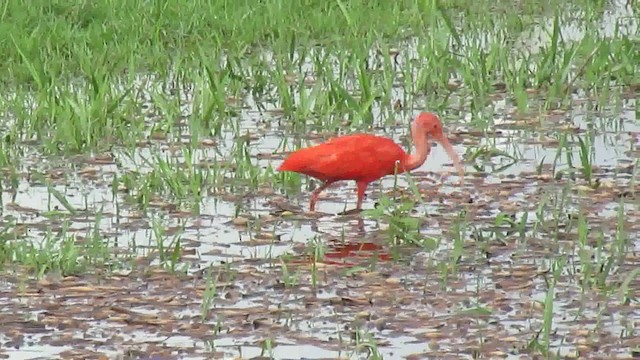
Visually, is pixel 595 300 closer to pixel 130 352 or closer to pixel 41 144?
pixel 130 352

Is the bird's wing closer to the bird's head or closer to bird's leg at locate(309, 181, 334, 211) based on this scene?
bird's leg at locate(309, 181, 334, 211)

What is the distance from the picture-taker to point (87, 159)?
A: 9555mm

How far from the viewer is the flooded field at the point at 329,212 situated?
6730mm

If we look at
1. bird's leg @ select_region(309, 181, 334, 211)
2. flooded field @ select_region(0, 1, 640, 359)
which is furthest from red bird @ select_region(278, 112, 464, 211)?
flooded field @ select_region(0, 1, 640, 359)

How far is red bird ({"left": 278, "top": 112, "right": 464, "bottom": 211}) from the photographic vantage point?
332 inches

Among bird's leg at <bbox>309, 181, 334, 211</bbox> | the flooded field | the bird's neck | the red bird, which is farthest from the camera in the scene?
the bird's neck

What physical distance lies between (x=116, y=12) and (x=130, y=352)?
649cm

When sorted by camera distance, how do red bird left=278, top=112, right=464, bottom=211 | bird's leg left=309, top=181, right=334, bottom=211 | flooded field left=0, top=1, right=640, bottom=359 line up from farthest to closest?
bird's leg left=309, top=181, right=334, bottom=211 → red bird left=278, top=112, right=464, bottom=211 → flooded field left=0, top=1, right=640, bottom=359

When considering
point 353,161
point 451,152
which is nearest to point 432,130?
point 451,152

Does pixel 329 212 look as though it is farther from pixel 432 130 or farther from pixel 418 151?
pixel 432 130

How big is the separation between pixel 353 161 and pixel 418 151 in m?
0.54

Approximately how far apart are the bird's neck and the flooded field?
12 cm

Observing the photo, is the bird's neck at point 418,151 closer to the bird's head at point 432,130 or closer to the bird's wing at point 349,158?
the bird's head at point 432,130

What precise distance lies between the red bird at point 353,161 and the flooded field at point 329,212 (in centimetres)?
10
